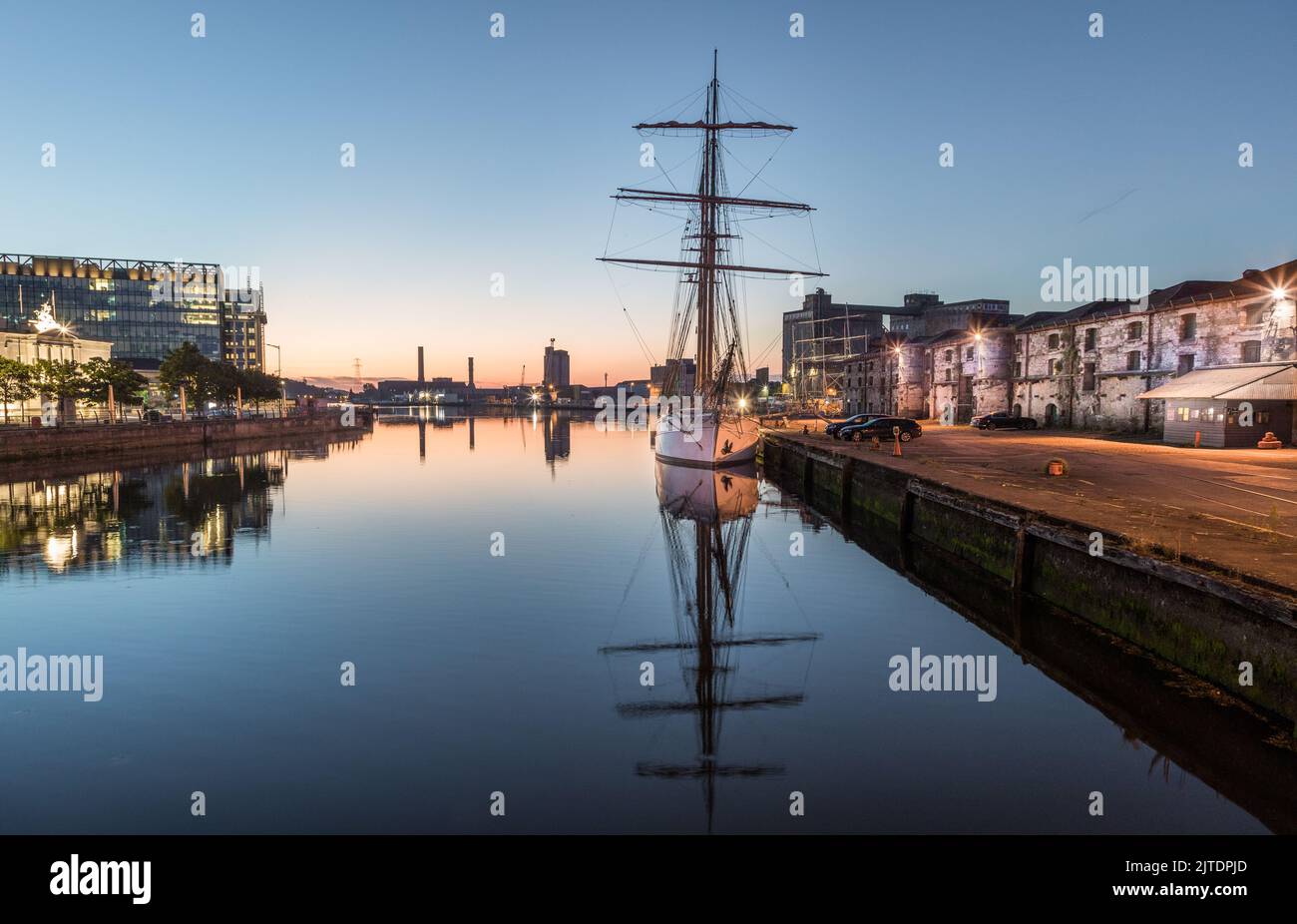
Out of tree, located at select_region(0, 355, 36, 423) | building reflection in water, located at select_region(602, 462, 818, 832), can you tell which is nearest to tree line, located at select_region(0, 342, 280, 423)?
tree, located at select_region(0, 355, 36, 423)

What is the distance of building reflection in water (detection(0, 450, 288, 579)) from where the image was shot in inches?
1039

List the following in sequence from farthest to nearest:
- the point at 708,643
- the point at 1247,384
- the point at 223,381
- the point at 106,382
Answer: the point at 223,381 → the point at 106,382 → the point at 1247,384 → the point at 708,643

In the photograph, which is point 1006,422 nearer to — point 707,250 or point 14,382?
point 707,250

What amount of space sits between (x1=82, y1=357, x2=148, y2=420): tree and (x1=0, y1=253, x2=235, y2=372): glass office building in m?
94.3

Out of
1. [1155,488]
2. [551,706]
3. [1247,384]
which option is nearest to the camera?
[551,706]

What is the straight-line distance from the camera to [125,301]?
561 ft

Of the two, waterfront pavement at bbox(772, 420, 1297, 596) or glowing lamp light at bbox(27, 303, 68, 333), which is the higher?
glowing lamp light at bbox(27, 303, 68, 333)

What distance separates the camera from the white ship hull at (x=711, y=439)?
171 ft

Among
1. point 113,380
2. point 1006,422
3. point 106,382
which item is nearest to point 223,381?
point 113,380

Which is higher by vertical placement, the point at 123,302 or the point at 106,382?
the point at 123,302

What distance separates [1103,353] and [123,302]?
189081 millimetres

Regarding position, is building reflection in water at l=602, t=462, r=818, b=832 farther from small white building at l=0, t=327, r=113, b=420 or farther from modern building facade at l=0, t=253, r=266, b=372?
modern building facade at l=0, t=253, r=266, b=372
